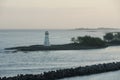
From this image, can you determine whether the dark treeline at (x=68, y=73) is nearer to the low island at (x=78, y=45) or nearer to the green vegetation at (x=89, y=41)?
the low island at (x=78, y=45)

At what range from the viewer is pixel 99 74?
3441 centimetres

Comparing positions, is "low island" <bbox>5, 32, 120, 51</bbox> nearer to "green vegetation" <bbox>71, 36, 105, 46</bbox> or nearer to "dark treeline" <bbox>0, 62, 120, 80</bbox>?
"green vegetation" <bbox>71, 36, 105, 46</bbox>

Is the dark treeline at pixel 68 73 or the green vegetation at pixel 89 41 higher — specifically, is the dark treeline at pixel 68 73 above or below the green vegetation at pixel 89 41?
below

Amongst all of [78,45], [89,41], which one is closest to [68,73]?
[78,45]

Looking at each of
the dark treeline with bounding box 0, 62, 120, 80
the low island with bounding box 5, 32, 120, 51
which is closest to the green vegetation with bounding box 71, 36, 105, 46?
the low island with bounding box 5, 32, 120, 51

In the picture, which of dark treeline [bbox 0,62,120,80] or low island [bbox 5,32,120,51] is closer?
dark treeline [bbox 0,62,120,80]

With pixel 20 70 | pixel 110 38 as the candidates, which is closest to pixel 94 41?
pixel 110 38

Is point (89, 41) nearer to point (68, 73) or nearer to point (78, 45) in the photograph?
point (78, 45)

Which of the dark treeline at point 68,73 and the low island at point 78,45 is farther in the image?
the low island at point 78,45

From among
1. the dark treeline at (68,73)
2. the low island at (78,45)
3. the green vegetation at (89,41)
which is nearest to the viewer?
the dark treeline at (68,73)

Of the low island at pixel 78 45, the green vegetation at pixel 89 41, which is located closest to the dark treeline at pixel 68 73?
the low island at pixel 78 45

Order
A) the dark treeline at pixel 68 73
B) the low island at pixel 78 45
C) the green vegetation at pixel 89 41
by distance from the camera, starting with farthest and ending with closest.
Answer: the green vegetation at pixel 89 41
the low island at pixel 78 45
the dark treeline at pixel 68 73

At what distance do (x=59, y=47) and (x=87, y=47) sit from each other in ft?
18.5

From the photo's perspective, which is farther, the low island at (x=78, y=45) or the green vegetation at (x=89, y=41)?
the green vegetation at (x=89, y=41)
